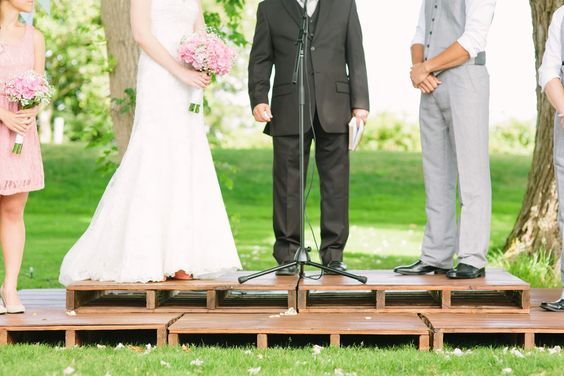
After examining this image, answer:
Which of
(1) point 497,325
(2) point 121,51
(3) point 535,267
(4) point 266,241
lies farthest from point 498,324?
(4) point 266,241

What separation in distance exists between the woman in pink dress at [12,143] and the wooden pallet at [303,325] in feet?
3.60

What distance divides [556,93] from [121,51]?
442 centimetres

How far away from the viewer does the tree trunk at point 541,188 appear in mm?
8320

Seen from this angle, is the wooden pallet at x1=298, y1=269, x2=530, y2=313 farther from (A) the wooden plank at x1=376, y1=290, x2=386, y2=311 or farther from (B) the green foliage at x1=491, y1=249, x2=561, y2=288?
(B) the green foliage at x1=491, y1=249, x2=561, y2=288

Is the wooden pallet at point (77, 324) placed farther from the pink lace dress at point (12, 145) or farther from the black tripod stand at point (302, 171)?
the pink lace dress at point (12, 145)

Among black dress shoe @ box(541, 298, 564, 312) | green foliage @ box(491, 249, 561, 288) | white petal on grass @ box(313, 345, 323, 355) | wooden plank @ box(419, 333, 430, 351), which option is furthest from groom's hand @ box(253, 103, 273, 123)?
green foliage @ box(491, 249, 561, 288)

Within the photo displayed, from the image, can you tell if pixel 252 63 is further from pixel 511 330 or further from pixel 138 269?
pixel 511 330

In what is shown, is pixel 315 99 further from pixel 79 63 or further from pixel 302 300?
pixel 79 63

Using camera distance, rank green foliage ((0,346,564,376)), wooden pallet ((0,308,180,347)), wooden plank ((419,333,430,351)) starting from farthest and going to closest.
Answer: wooden pallet ((0,308,180,347)), wooden plank ((419,333,430,351)), green foliage ((0,346,564,376))

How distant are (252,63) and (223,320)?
1.81m

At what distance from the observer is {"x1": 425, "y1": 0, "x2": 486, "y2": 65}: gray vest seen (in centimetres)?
563

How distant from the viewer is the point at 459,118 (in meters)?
5.63

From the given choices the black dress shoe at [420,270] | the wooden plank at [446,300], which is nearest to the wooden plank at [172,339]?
the wooden plank at [446,300]

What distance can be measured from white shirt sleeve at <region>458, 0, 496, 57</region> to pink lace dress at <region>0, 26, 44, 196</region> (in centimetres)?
257
